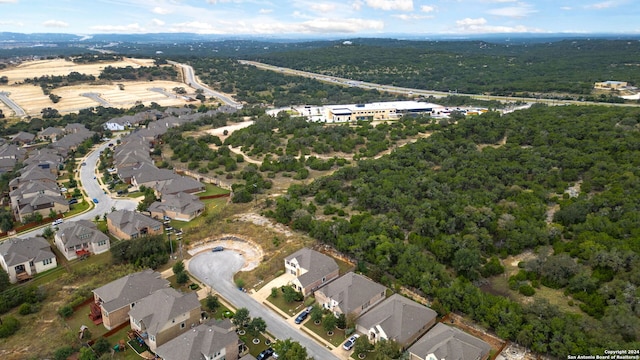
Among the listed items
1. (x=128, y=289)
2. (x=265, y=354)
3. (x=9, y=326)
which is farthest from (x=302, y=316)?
(x=9, y=326)

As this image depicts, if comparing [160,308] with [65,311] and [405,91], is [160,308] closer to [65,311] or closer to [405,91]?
[65,311]

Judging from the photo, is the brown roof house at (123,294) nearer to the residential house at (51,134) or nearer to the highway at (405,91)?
the residential house at (51,134)

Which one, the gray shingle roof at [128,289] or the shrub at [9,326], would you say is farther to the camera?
the gray shingle roof at [128,289]

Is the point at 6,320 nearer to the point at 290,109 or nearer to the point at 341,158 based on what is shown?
the point at 341,158

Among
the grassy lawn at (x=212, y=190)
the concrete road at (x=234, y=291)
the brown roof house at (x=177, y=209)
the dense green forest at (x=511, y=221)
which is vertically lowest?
the concrete road at (x=234, y=291)

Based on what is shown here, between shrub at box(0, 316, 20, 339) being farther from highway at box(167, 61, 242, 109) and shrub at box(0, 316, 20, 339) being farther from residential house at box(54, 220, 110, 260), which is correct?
highway at box(167, 61, 242, 109)

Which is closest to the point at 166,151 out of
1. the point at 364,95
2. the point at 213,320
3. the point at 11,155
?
the point at 11,155

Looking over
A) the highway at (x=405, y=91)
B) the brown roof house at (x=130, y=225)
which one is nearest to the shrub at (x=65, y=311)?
the brown roof house at (x=130, y=225)
